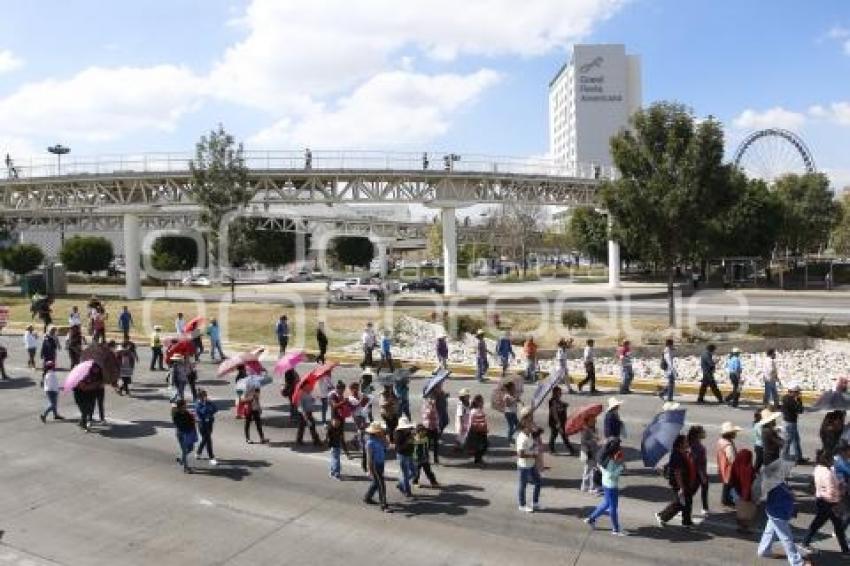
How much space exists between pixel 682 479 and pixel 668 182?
19.9 metres

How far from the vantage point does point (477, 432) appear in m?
13.7

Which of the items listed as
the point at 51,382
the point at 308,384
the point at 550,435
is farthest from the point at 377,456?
the point at 51,382

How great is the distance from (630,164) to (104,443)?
71.1ft

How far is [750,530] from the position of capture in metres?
10.4

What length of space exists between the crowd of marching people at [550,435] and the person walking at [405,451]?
0.7 inches

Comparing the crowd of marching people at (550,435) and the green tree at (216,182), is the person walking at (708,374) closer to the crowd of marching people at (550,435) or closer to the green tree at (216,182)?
the crowd of marching people at (550,435)

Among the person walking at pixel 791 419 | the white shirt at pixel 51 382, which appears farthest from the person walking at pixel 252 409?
the person walking at pixel 791 419

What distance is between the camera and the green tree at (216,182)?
132ft

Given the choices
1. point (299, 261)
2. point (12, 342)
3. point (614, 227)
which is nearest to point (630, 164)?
point (614, 227)

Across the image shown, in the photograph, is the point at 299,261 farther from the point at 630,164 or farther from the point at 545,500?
the point at 545,500

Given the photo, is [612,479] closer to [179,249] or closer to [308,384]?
[308,384]

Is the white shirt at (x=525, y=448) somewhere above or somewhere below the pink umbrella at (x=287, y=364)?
below

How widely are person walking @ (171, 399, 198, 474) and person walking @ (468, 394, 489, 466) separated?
5193mm

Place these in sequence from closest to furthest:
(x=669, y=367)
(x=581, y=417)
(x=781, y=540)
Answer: (x=781, y=540), (x=581, y=417), (x=669, y=367)
